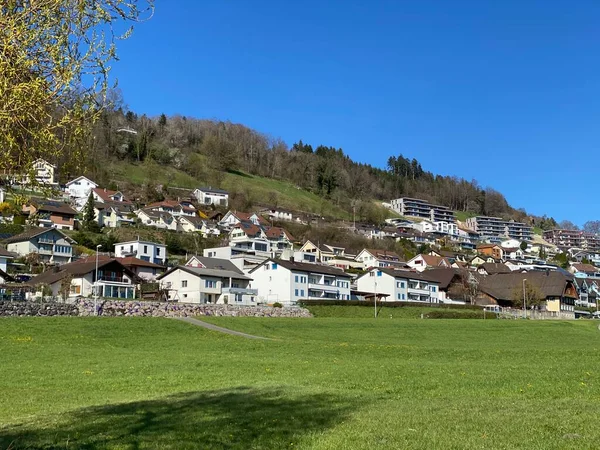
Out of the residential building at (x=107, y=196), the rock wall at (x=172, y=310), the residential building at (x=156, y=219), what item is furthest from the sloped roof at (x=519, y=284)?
the residential building at (x=107, y=196)

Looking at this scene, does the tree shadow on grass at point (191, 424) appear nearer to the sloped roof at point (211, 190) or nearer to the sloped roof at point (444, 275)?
the sloped roof at point (444, 275)

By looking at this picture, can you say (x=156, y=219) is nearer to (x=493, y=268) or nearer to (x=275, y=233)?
(x=275, y=233)

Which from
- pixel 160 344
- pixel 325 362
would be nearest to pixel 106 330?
pixel 160 344

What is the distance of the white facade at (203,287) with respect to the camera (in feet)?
268

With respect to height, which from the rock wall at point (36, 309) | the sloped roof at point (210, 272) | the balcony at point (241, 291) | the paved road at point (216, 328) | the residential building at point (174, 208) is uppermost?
the residential building at point (174, 208)

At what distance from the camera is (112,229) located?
384 feet

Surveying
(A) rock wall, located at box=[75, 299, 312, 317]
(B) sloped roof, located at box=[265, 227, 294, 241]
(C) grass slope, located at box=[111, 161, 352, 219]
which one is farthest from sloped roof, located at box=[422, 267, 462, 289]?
(C) grass slope, located at box=[111, 161, 352, 219]

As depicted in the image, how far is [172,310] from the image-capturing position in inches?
2418

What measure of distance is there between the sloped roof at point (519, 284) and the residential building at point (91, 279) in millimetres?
69176

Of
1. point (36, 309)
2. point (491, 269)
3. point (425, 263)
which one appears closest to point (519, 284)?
point (425, 263)

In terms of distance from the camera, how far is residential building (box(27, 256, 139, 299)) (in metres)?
71.2

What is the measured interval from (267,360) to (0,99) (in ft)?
68.7

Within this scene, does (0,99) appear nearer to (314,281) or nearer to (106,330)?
(106,330)

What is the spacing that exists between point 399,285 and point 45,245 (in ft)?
194
